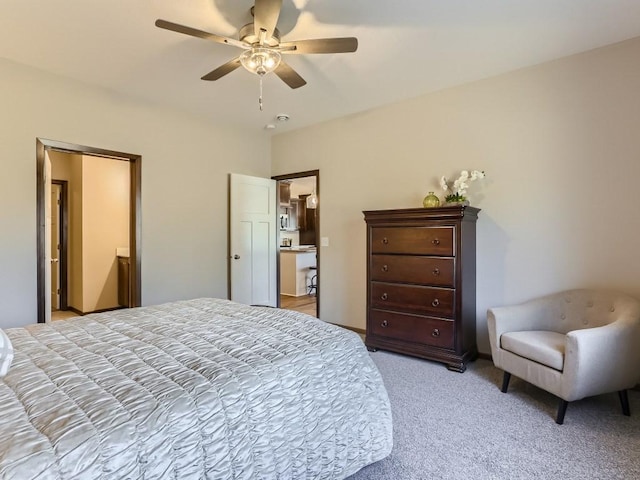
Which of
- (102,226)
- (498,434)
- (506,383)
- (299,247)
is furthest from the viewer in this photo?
(299,247)

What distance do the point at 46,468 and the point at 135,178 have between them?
137 inches

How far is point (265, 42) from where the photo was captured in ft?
7.44

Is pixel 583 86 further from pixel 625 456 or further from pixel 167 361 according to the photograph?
pixel 167 361

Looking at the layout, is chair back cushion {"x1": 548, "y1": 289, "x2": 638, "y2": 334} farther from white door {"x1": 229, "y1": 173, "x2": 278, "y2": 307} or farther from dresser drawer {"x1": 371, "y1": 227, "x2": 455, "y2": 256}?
white door {"x1": 229, "y1": 173, "x2": 278, "y2": 307}

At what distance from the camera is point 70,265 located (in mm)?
5309

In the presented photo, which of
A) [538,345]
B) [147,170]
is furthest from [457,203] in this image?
[147,170]

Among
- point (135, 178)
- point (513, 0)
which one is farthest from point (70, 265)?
point (513, 0)

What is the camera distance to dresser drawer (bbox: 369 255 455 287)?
10.3 ft

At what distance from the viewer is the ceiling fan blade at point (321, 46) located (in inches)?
82.7

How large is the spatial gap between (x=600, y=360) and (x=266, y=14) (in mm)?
2860

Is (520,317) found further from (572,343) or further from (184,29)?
(184,29)

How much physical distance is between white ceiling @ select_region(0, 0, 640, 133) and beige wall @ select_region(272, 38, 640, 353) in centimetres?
22

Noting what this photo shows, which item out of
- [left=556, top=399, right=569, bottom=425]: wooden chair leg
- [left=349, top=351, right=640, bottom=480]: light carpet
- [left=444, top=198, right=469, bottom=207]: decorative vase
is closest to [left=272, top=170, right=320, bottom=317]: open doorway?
[left=444, top=198, right=469, bottom=207]: decorative vase

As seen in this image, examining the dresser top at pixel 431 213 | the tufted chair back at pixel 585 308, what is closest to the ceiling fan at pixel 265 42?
the dresser top at pixel 431 213
